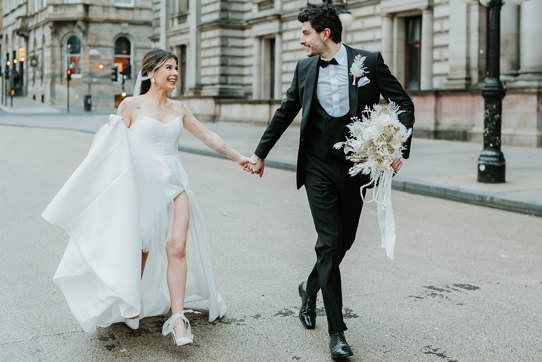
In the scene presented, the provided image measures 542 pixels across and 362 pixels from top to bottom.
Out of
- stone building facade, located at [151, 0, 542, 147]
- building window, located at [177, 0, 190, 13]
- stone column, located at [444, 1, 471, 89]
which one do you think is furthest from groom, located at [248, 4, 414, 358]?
building window, located at [177, 0, 190, 13]

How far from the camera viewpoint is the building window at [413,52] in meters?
25.1


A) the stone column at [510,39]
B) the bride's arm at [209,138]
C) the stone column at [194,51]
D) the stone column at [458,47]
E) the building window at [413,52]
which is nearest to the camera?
the bride's arm at [209,138]

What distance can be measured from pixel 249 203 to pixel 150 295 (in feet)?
18.8

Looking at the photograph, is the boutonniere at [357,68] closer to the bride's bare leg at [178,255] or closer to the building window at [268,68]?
the bride's bare leg at [178,255]

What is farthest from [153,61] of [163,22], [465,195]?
[163,22]

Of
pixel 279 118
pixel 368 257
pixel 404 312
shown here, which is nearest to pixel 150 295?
pixel 279 118

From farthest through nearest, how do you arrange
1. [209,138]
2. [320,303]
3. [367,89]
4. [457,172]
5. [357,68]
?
[457,172] → [320,303] → [209,138] → [367,89] → [357,68]

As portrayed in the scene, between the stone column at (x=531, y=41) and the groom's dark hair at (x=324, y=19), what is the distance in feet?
55.3

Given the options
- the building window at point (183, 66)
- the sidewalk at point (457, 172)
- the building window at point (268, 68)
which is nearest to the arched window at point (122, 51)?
the building window at point (183, 66)

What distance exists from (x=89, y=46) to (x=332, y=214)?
183 feet

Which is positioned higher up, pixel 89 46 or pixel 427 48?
pixel 89 46

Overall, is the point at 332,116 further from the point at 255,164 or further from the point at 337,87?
the point at 255,164

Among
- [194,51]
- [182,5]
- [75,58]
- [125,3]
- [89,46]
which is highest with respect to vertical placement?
[125,3]

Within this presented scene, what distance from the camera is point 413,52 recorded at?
2542 centimetres
